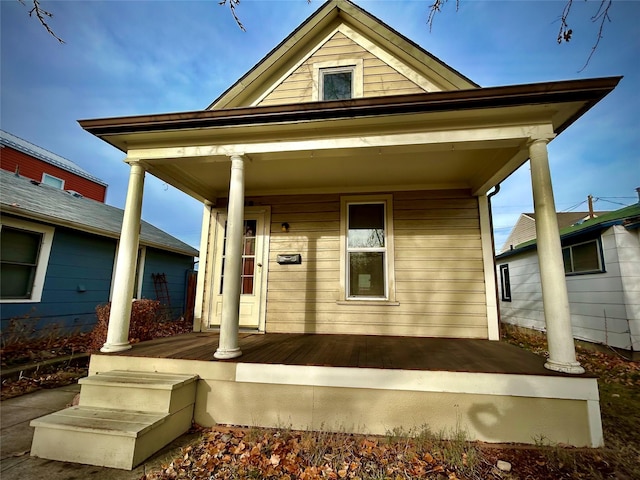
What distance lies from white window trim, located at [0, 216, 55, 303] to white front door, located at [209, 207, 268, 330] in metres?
3.31

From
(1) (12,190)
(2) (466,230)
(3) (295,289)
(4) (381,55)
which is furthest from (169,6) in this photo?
(1) (12,190)

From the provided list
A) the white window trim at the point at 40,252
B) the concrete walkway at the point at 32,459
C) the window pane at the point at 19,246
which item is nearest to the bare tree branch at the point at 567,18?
the concrete walkway at the point at 32,459

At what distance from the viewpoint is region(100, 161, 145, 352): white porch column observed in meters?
3.26

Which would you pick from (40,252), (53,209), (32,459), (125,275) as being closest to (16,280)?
(40,252)

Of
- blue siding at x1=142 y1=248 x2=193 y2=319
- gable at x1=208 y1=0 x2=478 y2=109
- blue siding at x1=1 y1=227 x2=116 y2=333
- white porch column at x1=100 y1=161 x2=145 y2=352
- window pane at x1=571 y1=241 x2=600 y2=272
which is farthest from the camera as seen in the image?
blue siding at x1=142 y1=248 x2=193 y2=319

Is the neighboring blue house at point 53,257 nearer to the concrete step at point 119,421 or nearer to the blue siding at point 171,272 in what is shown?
the blue siding at point 171,272

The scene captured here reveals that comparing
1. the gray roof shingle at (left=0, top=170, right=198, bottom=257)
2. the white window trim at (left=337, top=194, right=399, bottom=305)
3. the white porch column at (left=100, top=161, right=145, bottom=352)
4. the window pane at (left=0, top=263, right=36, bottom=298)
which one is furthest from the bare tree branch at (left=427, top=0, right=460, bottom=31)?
the window pane at (left=0, top=263, right=36, bottom=298)

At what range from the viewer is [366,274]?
4.78m

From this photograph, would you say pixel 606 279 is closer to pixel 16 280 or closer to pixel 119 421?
pixel 119 421

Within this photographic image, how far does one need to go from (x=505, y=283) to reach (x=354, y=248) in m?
8.39

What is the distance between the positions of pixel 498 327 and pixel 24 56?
25.1ft

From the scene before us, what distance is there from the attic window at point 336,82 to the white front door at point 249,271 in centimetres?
230

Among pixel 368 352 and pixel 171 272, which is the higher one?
pixel 171 272

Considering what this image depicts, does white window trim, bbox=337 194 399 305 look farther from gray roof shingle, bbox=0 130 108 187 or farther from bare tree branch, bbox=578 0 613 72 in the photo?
gray roof shingle, bbox=0 130 108 187
